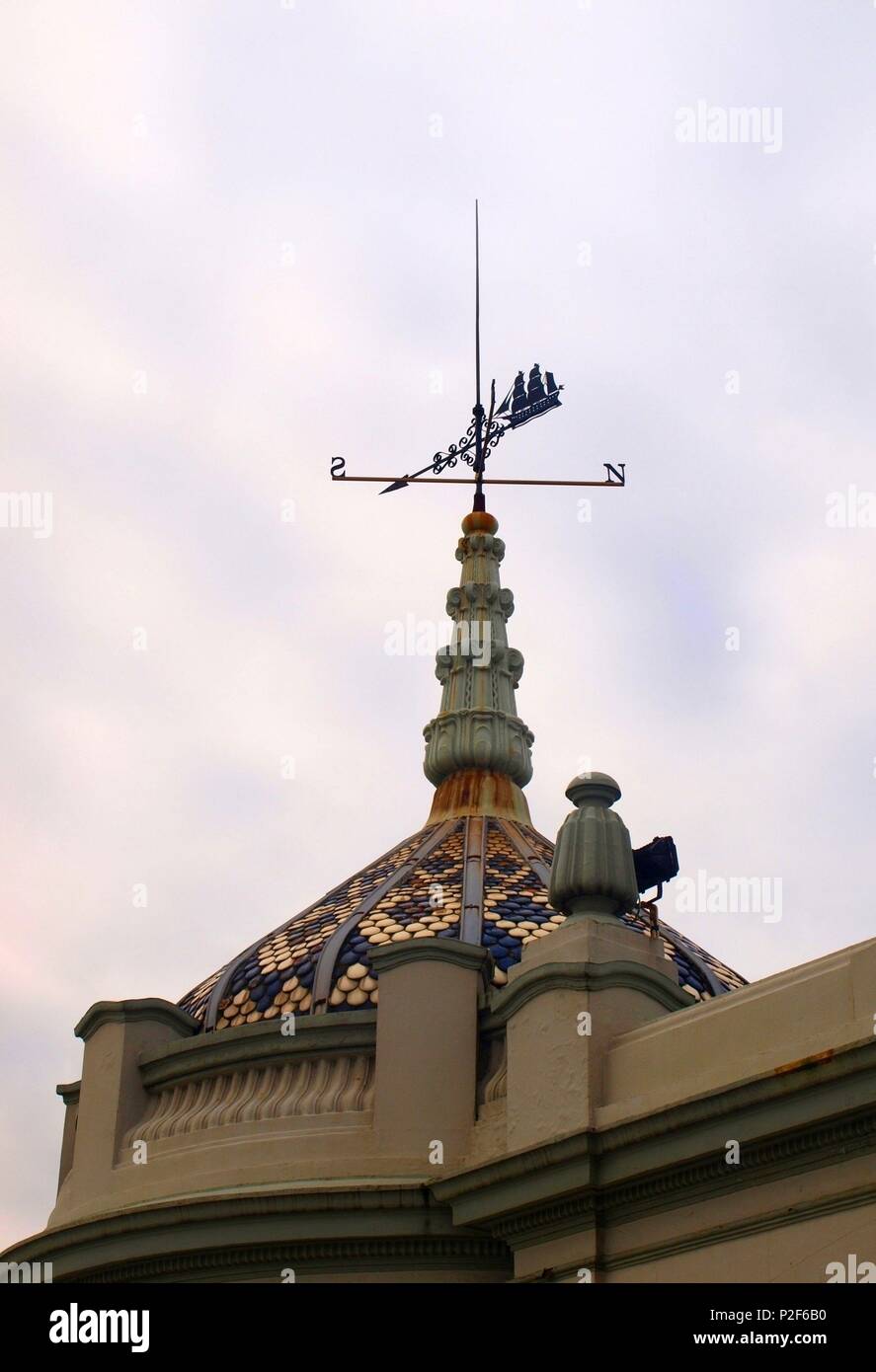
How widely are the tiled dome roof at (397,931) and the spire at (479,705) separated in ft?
6.15

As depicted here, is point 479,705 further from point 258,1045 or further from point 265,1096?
point 265,1096

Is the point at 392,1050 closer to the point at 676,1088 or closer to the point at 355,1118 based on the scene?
the point at 355,1118

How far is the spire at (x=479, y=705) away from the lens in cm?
2772

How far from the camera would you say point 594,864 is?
17.9 metres

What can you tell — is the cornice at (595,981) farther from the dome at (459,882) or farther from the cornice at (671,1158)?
the cornice at (671,1158)

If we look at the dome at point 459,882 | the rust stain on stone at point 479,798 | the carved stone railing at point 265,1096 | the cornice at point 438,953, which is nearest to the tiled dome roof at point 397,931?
the dome at point 459,882

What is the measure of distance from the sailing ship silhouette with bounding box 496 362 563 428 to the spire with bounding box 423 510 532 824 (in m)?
1.71

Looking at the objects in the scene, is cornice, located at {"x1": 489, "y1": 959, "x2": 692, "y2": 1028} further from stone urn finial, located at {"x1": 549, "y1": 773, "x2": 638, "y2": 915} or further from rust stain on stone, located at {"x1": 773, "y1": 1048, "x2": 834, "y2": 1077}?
rust stain on stone, located at {"x1": 773, "y1": 1048, "x2": 834, "y2": 1077}

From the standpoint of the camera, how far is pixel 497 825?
87.7 ft

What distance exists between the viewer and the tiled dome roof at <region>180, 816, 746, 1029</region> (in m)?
22.3

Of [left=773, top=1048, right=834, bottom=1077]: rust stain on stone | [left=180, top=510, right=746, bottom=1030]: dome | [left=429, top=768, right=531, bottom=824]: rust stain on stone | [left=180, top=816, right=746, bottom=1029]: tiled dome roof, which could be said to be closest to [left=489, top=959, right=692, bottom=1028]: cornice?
[left=180, top=510, right=746, bottom=1030]: dome

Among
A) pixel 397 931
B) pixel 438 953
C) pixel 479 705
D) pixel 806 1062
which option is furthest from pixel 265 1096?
pixel 479 705

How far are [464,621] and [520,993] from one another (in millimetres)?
12409
